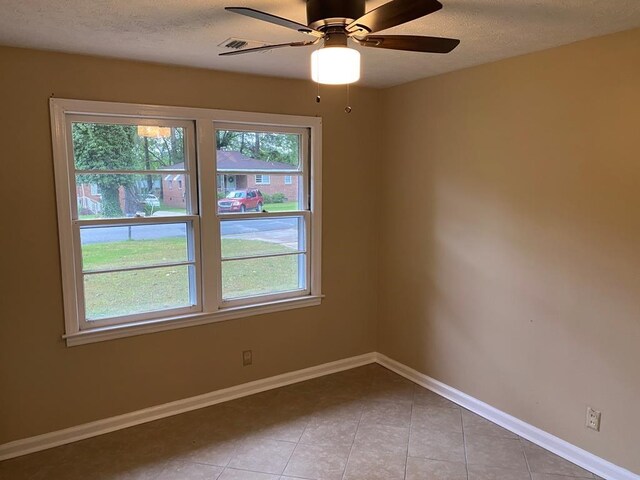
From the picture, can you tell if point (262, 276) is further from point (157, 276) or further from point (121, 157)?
point (121, 157)

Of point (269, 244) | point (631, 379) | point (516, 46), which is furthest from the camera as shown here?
point (269, 244)

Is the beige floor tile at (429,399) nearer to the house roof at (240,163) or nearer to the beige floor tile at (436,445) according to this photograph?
the beige floor tile at (436,445)

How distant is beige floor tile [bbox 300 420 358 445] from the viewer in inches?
113

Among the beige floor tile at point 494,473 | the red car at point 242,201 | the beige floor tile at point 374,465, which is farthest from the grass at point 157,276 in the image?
the beige floor tile at point 494,473

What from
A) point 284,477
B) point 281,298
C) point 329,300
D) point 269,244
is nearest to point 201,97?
point 269,244

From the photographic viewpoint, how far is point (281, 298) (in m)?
3.59

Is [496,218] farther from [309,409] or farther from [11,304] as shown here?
[11,304]

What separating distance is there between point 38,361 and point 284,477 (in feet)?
Answer: 5.30

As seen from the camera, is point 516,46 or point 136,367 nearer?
point 516,46

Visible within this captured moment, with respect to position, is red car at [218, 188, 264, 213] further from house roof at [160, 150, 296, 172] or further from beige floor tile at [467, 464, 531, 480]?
beige floor tile at [467, 464, 531, 480]

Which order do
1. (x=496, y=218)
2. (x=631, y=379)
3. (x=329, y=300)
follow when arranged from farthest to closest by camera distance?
(x=329, y=300)
(x=496, y=218)
(x=631, y=379)

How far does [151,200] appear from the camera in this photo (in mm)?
3049

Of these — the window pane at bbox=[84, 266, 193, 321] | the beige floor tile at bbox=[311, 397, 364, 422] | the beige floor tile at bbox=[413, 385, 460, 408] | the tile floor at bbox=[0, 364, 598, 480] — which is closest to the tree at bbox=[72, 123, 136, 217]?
the window pane at bbox=[84, 266, 193, 321]

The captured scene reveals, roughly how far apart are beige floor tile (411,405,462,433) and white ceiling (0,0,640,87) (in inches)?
92.1
